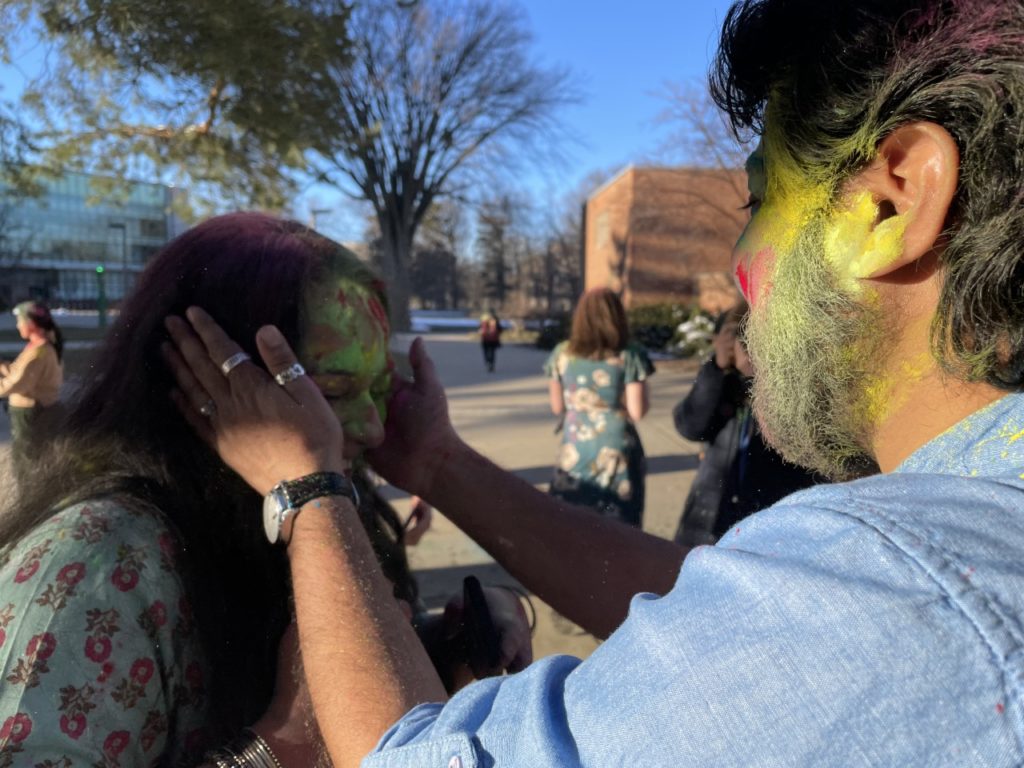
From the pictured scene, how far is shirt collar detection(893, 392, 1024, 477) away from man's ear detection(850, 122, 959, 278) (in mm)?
188

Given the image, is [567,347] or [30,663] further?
[567,347]

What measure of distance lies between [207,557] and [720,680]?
0.93 m

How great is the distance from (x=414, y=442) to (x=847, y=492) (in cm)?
123

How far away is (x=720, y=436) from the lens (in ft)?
11.0

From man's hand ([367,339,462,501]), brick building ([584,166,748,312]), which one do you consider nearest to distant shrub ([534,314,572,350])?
brick building ([584,166,748,312])

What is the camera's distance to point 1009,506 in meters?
0.55

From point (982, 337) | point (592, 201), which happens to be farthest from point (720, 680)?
point (592, 201)

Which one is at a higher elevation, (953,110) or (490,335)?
(953,110)

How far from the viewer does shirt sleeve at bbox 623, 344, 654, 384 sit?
4.25 meters

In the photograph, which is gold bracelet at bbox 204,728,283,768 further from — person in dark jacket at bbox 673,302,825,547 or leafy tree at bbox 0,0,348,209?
person in dark jacket at bbox 673,302,825,547

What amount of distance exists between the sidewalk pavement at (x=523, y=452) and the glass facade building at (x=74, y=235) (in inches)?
36.5

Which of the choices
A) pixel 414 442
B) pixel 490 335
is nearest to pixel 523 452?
pixel 414 442

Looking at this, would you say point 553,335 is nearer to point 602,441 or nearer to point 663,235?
point 663,235

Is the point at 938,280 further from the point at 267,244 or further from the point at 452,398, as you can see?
the point at 452,398
